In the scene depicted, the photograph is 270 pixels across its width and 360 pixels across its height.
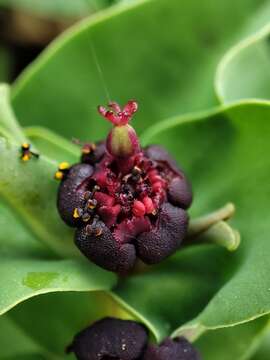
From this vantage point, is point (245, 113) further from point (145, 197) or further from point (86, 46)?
point (86, 46)

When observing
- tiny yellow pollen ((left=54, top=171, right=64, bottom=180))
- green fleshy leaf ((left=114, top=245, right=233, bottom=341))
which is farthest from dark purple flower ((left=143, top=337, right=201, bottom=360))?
tiny yellow pollen ((left=54, top=171, right=64, bottom=180))

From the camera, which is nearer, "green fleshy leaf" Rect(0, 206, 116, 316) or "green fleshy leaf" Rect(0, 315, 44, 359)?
"green fleshy leaf" Rect(0, 206, 116, 316)

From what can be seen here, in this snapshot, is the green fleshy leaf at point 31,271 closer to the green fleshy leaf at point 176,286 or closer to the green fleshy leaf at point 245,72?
the green fleshy leaf at point 176,286

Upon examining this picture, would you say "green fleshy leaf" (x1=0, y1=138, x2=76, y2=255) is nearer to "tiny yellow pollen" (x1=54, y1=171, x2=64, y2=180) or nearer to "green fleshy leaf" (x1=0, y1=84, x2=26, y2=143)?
"tiny yellow pollen" (x1=54, y1=171, x2=64, y2=180)

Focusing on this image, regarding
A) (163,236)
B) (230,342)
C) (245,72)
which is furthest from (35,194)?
(245,72)

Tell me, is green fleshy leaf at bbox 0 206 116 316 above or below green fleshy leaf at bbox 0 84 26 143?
below

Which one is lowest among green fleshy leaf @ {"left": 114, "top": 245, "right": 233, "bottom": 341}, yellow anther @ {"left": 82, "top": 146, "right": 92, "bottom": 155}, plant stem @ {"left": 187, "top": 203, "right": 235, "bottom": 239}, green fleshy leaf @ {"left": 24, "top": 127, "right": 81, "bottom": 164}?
green fleshy leaf @ {"left": 114, "top": 245, "right": 233, "bottom": 341}

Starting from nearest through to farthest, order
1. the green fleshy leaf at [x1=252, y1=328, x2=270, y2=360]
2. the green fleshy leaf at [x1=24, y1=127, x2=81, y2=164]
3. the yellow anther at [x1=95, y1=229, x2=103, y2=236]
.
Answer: the yellow anther at [x1=95, y1=229, x2=103, y2=236]
the green fleshy leaf at [x1=24, y1=127, x2=81, y2=164]
the green fleshy leaf at [x1=252, y1=328, x2=270, y2=360]

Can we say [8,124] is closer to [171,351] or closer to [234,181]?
[234,181]
